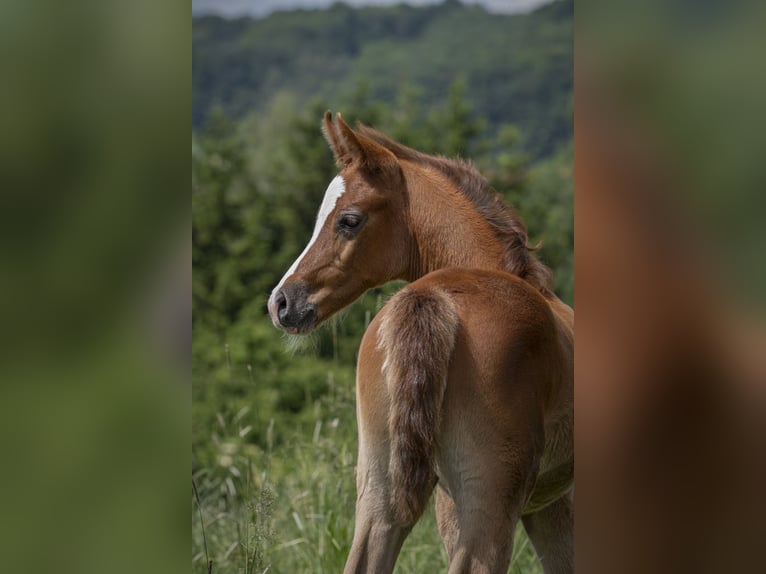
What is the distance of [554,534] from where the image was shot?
268cm

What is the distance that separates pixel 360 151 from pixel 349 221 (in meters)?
0.19

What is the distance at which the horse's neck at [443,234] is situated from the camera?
8.29 feet

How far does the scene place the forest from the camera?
367 centimetres

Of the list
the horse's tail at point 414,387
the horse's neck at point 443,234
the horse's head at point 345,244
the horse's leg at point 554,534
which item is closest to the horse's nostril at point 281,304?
the horse's head at point 345,244

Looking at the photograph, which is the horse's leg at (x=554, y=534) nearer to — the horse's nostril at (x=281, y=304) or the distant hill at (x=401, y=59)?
the horse's nostril at (x=281, y=304)

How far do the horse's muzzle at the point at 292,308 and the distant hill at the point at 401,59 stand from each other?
237 inches
